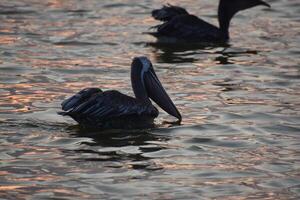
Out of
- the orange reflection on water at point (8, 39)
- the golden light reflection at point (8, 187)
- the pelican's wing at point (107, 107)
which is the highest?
the orange reflection on water at point (8, 39)

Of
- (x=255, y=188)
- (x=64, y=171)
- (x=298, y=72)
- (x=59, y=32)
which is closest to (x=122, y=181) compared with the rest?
(x=64, y=171)

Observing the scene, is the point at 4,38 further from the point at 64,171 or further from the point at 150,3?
the point at 64,171

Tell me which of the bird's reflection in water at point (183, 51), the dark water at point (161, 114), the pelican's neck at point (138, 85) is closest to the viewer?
the dark water at point (161, 114)

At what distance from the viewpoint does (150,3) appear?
18.7 metres

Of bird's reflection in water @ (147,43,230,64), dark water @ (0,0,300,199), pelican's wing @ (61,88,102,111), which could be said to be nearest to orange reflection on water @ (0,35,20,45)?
dark water @ (0,0,300,199)

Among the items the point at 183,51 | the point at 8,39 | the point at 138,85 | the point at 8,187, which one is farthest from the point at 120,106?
the point at 8,39

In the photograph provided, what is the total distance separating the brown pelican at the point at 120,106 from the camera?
9836 mm

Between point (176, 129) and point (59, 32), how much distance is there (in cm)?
611

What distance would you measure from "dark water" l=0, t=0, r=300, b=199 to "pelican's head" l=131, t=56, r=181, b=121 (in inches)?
8.6

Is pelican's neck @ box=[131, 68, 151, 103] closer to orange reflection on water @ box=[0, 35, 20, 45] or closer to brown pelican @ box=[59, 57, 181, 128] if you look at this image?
brown pelican @ box=[59, 57, 181, 128]

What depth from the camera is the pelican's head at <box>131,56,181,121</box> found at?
10570 mm

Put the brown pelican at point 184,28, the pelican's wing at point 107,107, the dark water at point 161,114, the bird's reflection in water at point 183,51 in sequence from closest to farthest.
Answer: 1. the dark water at point 161,114
2. the pelican's wing at point 107,107
3. the bird's reflection in water at point 183,51
4. the brown pelican at point 184,28

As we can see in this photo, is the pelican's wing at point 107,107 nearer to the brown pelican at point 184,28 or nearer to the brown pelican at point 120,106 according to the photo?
the brown pelican at point 120,106

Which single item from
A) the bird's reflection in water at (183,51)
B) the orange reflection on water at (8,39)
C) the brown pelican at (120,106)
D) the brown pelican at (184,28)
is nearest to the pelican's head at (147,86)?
the brown pelican at (120,106)
